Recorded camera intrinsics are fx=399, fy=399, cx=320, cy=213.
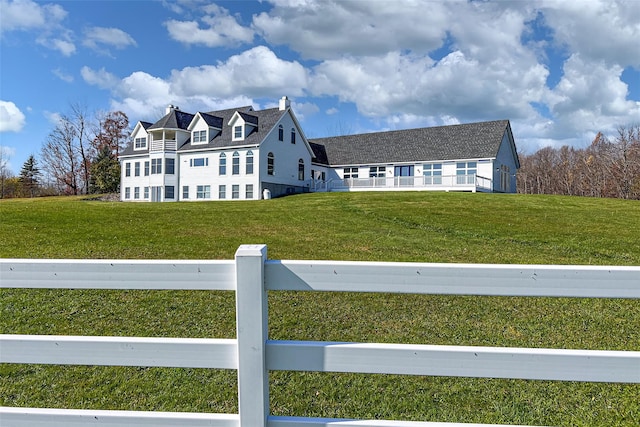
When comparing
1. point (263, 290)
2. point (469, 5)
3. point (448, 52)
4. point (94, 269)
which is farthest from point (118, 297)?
point (448, 52)

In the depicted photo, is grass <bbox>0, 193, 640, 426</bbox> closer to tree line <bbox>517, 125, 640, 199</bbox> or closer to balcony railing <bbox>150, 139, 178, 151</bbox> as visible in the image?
balcony railing <bbox>150, 139, 178, 151</bbox>

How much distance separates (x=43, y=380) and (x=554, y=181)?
7089 cm

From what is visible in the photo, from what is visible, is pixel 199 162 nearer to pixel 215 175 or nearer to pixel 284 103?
pixel 215 175

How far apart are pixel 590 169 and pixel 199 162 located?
52.0 m

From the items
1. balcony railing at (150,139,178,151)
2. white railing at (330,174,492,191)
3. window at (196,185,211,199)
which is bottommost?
window at (196,185,211,199)

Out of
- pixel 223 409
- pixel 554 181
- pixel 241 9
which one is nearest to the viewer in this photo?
pixel 223 409

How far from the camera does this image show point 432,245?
10.0 meters

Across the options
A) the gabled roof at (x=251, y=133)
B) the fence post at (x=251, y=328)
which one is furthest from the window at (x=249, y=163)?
the fence post at (x=251, y=328)

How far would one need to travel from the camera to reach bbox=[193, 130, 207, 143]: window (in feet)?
114

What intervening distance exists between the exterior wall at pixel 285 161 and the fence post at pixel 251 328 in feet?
100

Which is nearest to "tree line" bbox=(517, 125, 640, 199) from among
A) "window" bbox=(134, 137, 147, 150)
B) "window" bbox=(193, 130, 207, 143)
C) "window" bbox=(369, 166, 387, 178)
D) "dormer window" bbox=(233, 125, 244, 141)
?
"window" bbox=(369, 166, 387, 178)

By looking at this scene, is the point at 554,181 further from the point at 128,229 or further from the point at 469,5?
the point at 128,229

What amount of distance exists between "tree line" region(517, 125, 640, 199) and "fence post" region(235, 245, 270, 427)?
5490 cm

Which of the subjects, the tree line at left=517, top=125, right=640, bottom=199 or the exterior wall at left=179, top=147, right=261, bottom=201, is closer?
the exterior wall at left=179, top=147, right=261, bottom=201
